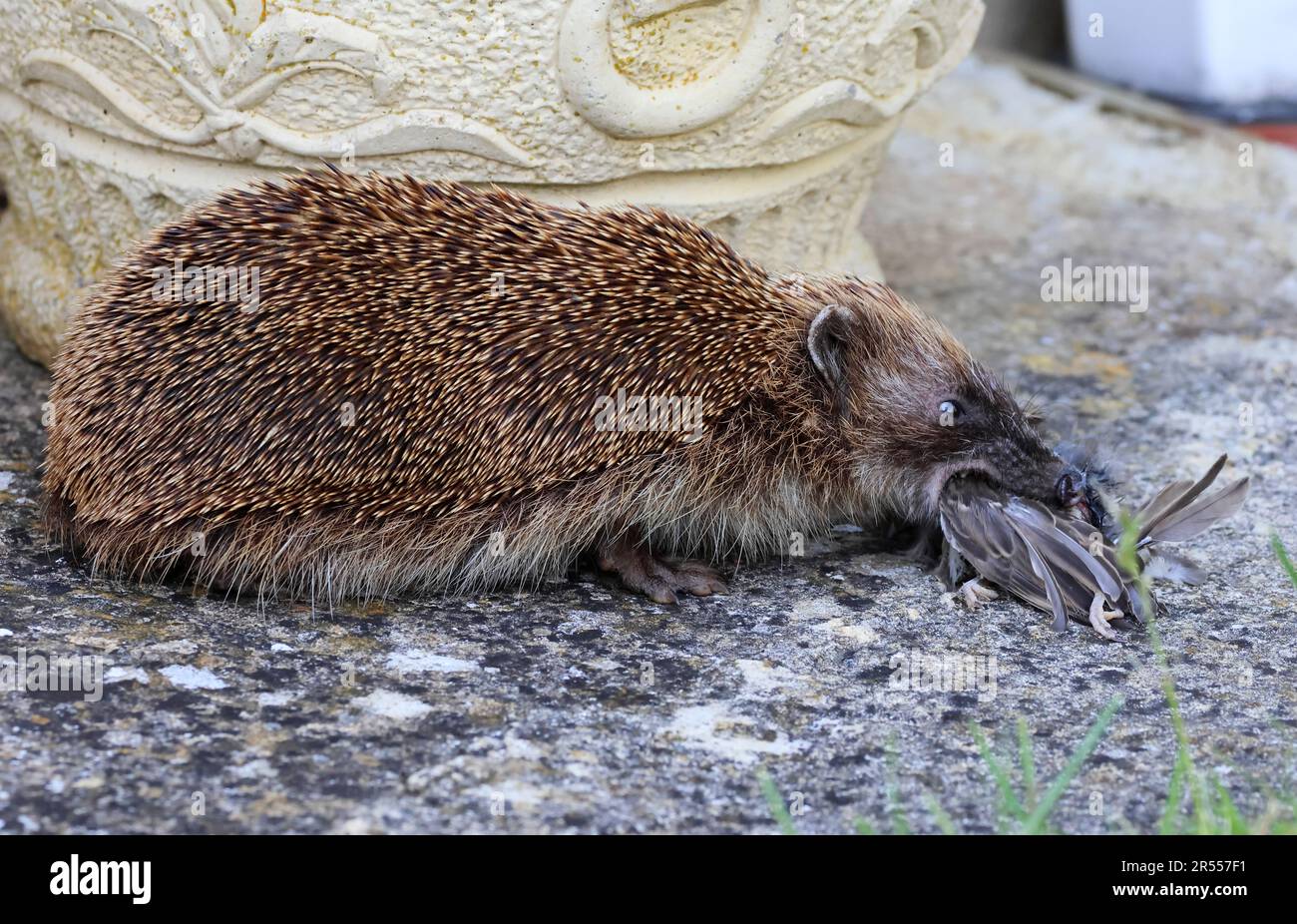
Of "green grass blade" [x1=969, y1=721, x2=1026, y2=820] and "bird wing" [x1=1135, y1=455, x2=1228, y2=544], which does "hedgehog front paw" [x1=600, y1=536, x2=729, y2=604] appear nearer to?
"green grass blade" [x1=969, y1=721, x2=1026, y2=820]

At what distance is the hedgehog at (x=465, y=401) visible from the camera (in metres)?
3.99

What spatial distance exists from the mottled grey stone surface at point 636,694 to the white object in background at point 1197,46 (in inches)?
114

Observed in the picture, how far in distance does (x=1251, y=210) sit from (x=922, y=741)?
478 centimetres

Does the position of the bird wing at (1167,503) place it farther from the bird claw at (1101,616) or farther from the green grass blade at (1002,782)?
the green grass blade at (1002,782)

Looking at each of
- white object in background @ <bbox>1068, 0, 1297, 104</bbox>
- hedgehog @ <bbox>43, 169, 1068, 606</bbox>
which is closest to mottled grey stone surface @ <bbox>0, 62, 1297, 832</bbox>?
hedgehog @ <bbox>43, 169, 1068, 606</bbox>

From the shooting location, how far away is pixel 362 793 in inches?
126

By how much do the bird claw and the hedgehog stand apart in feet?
1.19

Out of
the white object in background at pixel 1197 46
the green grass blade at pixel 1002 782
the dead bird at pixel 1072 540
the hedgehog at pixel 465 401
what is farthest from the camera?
the white object in background at pixel 1197 46

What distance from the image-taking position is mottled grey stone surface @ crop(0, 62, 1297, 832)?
321 centimetres

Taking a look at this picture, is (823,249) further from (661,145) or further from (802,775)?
(802,775)

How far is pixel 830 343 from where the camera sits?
4340mm

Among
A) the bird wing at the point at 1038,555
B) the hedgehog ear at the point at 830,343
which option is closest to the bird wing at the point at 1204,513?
the bird wing at the point at 1038,555

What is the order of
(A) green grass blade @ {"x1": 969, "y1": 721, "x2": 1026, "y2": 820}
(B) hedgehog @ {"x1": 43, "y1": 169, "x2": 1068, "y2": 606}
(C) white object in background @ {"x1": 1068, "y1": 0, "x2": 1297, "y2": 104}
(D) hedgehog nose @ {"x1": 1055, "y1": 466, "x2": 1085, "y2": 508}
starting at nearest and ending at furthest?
1. (A) green grass blade @ {"x1": 969, "y1": 721, "x2": 1026, "y2": 820}
2. (B) hedgehog @ {"x1": 43, "y1": 169, "x2": 1068, "y2": 606}
3. (D) hedgehog nose @ {"x1": 1055, "y1": 466, "x2": 1085, "y2": 508}
4. (C) white object in background @ {"x1": 1068, "y1": 0, "x2": 1297, "y2": 104}
